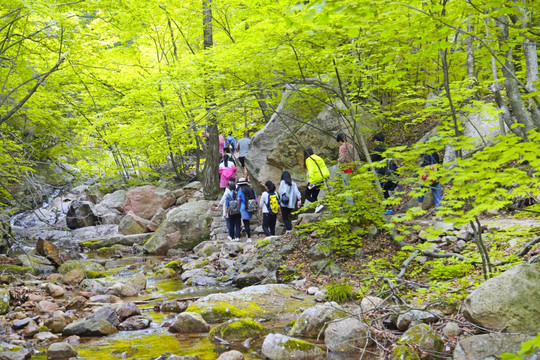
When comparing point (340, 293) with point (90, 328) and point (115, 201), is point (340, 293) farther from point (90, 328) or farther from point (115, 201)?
point (115, 201)

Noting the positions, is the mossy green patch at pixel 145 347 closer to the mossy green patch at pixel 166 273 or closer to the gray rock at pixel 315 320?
the gray rock at pixel 315 320

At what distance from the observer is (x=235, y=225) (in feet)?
41.0

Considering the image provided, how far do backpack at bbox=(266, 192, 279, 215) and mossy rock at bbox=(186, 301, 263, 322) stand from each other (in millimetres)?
4532

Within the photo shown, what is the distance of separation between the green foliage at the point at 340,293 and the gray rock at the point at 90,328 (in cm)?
343

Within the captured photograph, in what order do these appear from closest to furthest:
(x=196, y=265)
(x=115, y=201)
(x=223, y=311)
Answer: (x=223, y=311) → (x=196, y=265) → (x=115, y=201)

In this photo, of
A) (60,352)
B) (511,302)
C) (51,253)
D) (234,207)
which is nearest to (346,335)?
(511,302)

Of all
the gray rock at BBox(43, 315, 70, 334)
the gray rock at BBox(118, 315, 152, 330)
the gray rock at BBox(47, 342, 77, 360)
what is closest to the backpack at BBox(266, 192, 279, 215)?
the gray rock at BBox(118, 315, 152, 330)

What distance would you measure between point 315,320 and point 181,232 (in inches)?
342

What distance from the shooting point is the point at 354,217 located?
26.9ft

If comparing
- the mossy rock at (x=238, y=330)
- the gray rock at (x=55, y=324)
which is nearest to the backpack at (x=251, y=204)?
the mossy rock at (x=238, y=330)

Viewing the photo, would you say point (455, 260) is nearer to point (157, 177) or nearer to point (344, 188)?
point (344, 188)

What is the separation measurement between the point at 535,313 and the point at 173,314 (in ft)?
17.4

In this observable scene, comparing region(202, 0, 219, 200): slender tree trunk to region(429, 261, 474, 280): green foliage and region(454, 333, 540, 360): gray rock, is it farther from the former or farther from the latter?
region(454, 333, 540, 360): gray rock

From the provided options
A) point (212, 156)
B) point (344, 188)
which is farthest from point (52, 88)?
point (344, 188)
